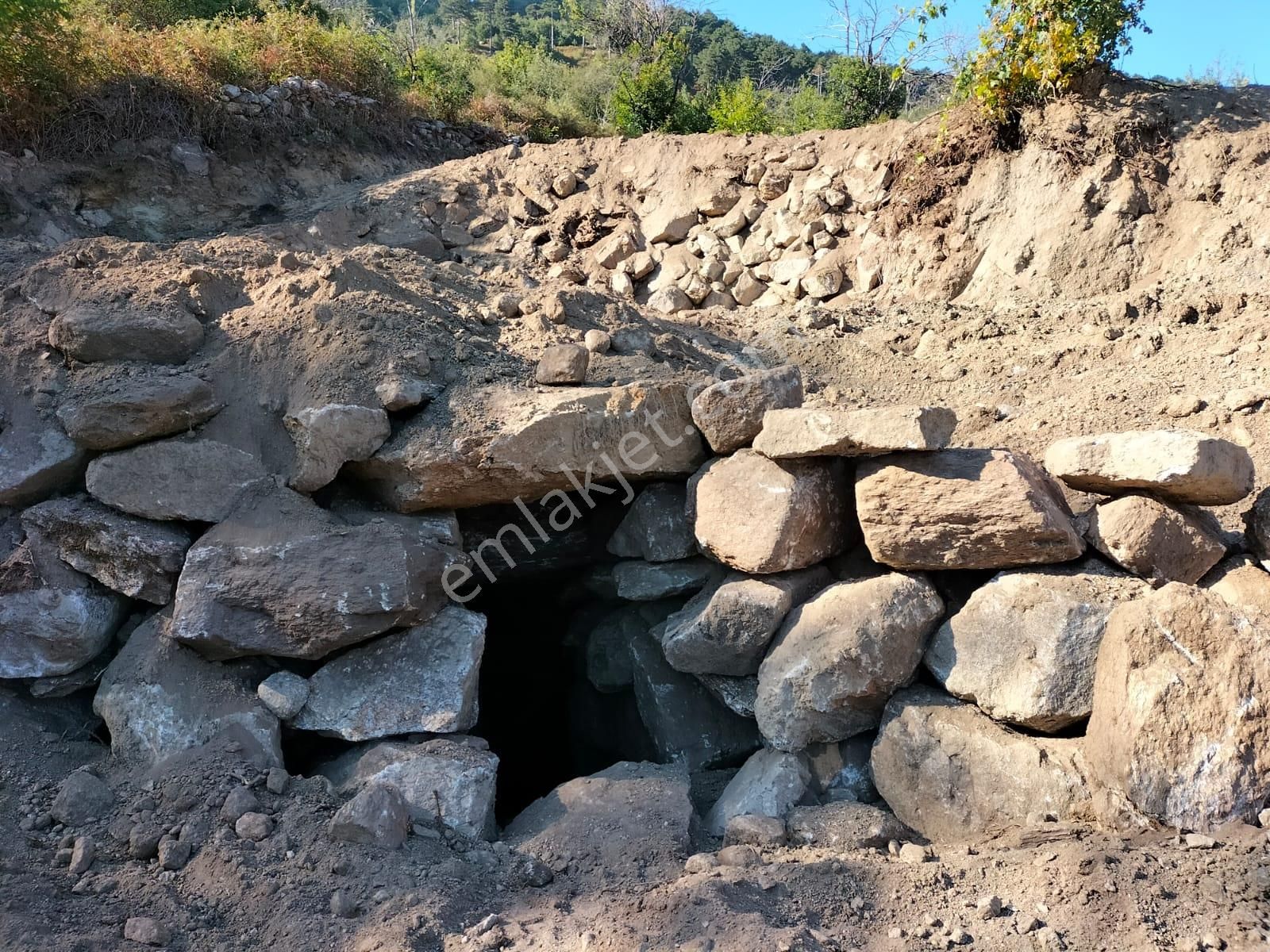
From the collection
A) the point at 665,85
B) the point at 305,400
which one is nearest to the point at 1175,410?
the point at 305,400

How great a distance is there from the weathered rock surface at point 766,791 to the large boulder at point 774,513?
664mm

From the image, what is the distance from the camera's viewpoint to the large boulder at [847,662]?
9.71 feet

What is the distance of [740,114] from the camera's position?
9.64 metres

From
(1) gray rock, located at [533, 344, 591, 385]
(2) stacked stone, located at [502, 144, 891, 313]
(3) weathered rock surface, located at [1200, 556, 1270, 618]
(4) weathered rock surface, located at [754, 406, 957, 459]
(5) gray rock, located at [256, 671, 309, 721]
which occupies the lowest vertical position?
(5) gray rock, located at [256, 671, 309, 721]

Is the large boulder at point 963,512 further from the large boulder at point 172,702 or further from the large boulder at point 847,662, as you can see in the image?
the large boulder at point 172,702

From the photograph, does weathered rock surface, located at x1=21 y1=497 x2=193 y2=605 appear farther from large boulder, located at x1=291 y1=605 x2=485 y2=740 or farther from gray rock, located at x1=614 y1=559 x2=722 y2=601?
gray rock, located at x1=614 y1=559 x2=722 y2=601

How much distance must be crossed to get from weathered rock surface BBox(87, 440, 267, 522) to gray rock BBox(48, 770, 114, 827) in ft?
3.05

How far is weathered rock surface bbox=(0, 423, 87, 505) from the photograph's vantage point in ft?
10.6

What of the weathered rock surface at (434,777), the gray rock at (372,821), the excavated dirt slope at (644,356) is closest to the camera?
the excavated dirt slope at (644,356)

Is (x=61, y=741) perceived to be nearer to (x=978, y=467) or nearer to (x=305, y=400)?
(x=305, y=400)

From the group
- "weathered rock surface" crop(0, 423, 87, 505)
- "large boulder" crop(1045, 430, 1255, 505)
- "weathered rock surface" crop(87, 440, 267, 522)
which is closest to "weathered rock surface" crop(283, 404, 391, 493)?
"weathered rock surface" crop(87, 440, 267, 522)

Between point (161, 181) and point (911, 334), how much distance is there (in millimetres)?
5354

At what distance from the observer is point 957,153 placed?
5.93 m

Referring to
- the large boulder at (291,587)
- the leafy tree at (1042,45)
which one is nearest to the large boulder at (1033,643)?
the large boulder at (291,587)
